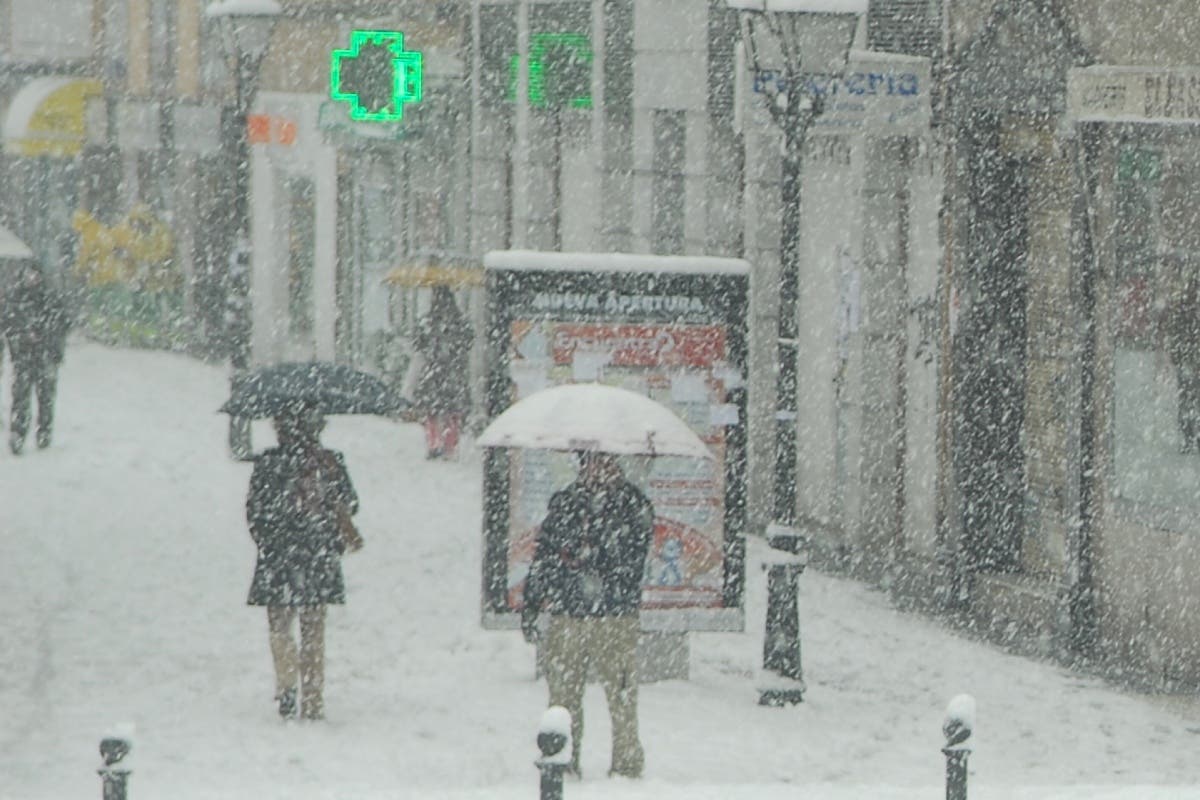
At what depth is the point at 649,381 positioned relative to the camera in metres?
14.2

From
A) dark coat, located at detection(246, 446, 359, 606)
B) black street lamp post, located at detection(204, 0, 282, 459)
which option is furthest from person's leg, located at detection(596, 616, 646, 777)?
black street lamp post, located at detection(204, 0, 282, 459)

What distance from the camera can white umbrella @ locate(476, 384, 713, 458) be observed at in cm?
1206

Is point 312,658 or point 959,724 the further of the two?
point 312,658

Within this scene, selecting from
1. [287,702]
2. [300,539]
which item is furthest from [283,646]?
[300,539]

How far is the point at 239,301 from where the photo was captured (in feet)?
83.6

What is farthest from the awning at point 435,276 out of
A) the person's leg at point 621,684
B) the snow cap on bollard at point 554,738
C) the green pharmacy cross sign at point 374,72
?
the snow cap on bollard at point 554,738

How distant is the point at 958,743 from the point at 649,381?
541cm

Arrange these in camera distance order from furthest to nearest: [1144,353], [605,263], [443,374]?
[443,374]
[1144,353]
[605,263]

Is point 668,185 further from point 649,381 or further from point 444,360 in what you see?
point 649,381

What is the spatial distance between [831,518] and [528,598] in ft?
31.5

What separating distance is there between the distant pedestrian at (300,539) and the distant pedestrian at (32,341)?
1238cm

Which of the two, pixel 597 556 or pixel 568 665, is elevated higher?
pixel 597 556

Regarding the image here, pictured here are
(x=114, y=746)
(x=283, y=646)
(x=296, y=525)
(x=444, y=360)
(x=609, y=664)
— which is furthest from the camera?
(x=444, y=360)

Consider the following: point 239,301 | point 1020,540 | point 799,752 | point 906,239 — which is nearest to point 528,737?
point 799,752
